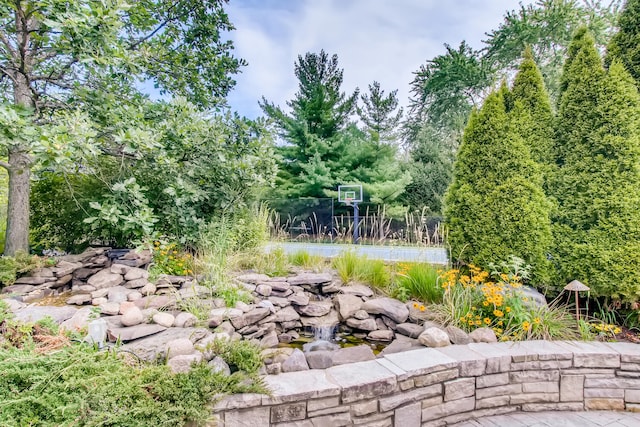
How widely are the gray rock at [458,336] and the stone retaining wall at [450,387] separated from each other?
13 centimetres

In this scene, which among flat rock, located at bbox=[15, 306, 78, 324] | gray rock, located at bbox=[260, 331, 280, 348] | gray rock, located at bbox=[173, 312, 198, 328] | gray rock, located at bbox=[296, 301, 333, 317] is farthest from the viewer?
gray rock, located at bbox=[296, 301, 333, 317]

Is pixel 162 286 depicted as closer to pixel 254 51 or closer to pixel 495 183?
pixel 495 183

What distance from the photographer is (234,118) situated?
408cm

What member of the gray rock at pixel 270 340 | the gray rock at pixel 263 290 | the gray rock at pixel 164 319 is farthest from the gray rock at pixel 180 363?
the gray rock at pixel 263 290

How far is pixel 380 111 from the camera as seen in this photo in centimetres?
1276

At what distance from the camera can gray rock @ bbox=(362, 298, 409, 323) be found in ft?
9.59

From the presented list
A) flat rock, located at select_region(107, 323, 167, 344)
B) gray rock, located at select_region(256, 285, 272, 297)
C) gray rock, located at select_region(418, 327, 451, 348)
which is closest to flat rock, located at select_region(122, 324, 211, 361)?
flat rock, located at select_region(107, 323, 167, 344)

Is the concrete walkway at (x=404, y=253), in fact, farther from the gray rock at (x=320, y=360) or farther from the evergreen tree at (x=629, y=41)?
the evergreen tree at (x=629, y=41)

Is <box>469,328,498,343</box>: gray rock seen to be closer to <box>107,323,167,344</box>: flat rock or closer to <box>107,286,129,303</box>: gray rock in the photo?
<box>107,323,167,344</box>: flat rock

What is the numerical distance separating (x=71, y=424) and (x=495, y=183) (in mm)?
3477

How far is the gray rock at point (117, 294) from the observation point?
2713 mm

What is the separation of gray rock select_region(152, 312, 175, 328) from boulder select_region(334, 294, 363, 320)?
1629 mm

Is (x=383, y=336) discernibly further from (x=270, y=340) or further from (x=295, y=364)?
(x=295, y=364)

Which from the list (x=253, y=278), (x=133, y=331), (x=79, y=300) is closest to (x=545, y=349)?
(x=253, y=278)
